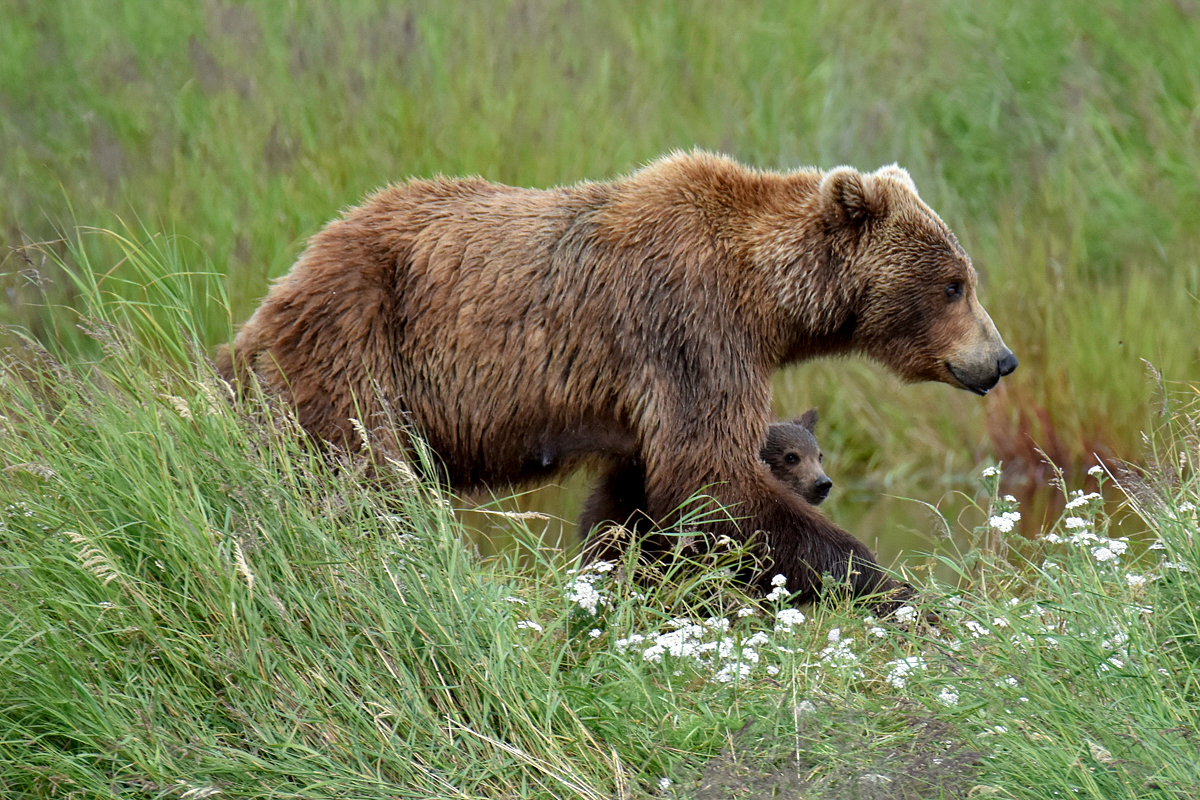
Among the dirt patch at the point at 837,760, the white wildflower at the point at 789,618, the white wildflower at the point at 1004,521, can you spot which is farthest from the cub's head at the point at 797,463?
the dirt patch at the point at 837,760

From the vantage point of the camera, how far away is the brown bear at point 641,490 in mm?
5148

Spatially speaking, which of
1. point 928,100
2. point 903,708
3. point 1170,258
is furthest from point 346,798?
point 928,100

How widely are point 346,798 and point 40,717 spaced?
0.85 metres

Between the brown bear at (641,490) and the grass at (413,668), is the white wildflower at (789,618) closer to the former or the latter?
the grass at (413,668)

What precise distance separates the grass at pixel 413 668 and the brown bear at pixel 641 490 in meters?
0.75

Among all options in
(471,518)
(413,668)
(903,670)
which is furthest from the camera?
(471,518)

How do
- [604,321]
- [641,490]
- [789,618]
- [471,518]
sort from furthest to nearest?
[471,518] → [641,490] → [604,321] → [789,618]

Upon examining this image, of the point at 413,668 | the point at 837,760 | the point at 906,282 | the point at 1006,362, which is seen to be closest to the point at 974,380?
the point at 1006,362

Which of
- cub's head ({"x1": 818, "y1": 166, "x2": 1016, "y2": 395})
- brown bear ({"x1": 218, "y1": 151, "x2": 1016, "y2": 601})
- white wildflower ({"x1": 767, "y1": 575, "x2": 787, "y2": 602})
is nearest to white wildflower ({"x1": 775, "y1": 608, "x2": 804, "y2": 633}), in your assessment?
white wildflower ({"x1": 767, "y1": 575, "x2": 787, "y2": 602})

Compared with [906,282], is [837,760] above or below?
below

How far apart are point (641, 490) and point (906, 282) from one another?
4.32 ft

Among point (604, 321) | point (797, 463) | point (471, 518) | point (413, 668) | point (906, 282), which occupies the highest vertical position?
point (906, 282)

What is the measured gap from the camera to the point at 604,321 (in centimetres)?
503

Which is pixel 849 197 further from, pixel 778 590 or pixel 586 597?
pixel 586 597
